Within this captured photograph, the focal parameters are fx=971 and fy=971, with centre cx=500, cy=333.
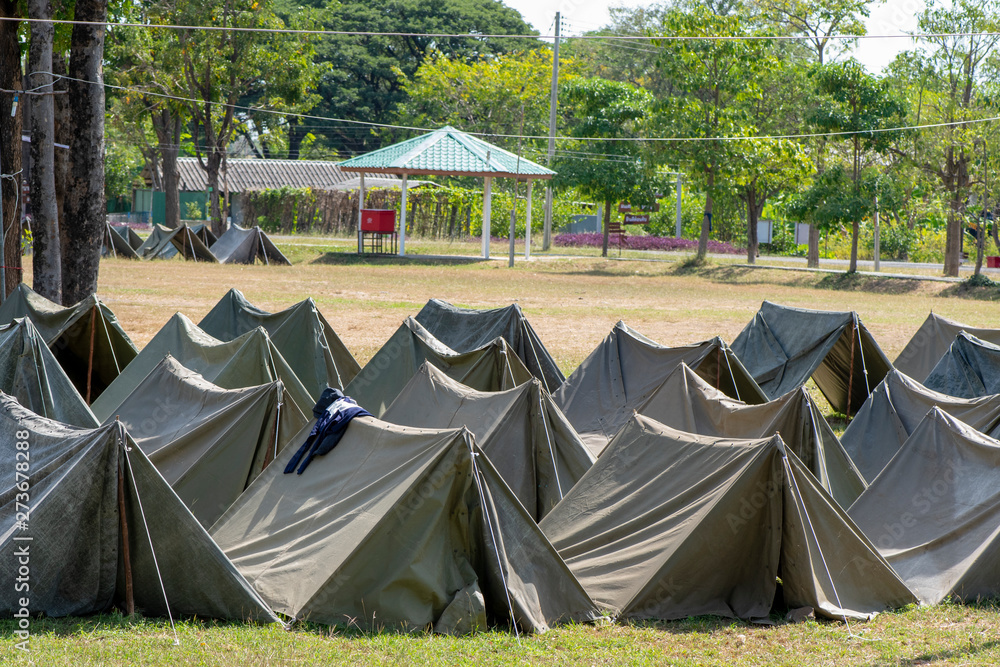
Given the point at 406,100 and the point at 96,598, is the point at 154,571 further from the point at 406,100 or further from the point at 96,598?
the point at 406,100

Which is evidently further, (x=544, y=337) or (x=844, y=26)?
(x=844, y=26)

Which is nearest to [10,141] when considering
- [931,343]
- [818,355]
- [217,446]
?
[217,446]

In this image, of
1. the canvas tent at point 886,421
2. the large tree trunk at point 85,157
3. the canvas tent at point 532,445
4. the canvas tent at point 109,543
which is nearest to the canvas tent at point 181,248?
the large tree trunk at point 85,157

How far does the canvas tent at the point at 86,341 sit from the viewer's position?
10.7 meters

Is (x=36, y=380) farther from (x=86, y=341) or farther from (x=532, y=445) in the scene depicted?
(x=532, y=445)

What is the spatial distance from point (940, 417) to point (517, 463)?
311 cm

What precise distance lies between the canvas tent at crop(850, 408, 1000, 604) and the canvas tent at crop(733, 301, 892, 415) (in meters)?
4.48

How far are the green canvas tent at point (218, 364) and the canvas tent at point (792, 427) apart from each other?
3.61 meters

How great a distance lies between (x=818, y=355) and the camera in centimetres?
1176

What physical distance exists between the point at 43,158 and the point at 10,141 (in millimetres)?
872

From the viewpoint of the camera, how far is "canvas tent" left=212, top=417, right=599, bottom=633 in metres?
5.59

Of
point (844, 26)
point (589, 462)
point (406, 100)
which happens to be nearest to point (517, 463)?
point (589, 462)

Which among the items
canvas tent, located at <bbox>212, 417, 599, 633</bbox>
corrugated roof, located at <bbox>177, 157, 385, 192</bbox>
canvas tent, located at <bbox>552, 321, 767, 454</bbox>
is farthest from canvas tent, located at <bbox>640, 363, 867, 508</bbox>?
corrugated roof, located at <bbox>177, 157, 385, 192</bbox>

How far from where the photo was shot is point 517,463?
7621mm
